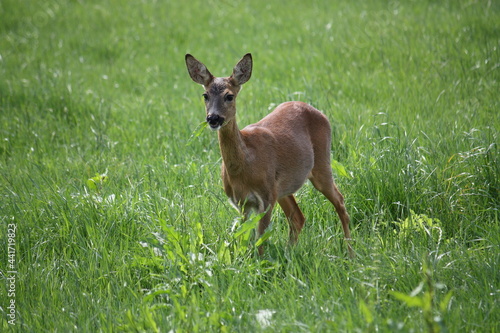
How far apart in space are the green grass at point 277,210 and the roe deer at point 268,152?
6.1 inches

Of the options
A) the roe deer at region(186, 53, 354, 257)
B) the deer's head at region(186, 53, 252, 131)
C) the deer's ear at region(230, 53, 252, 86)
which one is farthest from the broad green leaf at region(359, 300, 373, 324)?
the deer's ear at region(230, 53, 252, 86)

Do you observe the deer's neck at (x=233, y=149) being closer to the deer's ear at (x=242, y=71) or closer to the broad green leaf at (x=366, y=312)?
the deer's ear at (x=242, y=71)

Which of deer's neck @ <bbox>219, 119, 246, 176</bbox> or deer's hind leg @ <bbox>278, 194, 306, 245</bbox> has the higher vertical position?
deer's neck @ <bbox>219, 119, 246, 176</bbox>

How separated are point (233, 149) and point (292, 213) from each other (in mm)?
799

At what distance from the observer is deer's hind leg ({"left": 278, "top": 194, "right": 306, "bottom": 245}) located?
14.6ft

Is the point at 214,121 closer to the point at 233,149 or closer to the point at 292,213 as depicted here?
the point at 233,149

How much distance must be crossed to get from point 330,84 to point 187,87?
1974mm

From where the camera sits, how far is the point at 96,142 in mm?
6336

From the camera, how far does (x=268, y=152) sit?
14.2ft

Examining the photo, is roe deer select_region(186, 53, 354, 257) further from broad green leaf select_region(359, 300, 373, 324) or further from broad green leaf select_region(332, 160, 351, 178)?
broad green leaf select_region(359, 300, 373, 324)

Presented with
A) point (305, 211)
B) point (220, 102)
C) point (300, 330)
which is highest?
point (220, 102)

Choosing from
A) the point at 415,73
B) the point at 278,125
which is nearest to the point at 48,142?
the point at 278,125

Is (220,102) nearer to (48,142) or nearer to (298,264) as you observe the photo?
(298,264)

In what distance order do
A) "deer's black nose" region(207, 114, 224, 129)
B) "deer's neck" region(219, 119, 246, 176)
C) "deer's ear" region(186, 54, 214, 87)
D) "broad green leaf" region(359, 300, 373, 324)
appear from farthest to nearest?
"deer's ear" region(186, 54, 214, 87)
"deer's neck" region(219, 119, 246, 176)
"deer's black nose" region(207, 114, 224, 129)
"broad green leaf" region(359, 300, 373, 324)
